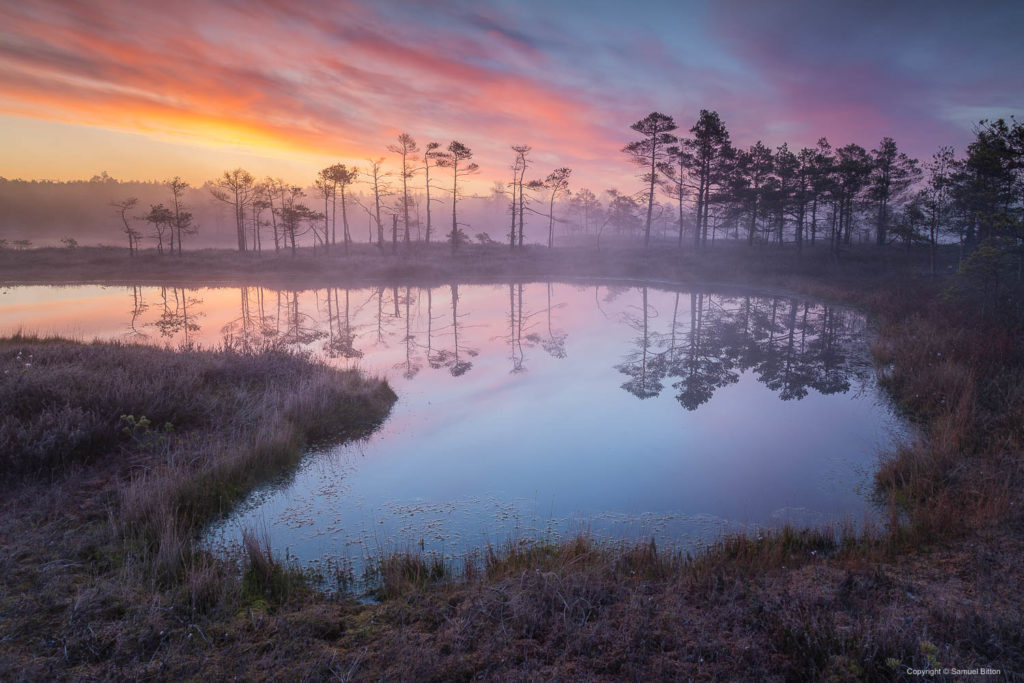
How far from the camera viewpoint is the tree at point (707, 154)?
5000cm

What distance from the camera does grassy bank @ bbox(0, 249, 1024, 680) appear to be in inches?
153

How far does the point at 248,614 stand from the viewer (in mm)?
4777

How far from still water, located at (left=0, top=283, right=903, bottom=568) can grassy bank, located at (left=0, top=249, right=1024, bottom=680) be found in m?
0.95

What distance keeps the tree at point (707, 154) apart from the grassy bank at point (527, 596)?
48.1 meters

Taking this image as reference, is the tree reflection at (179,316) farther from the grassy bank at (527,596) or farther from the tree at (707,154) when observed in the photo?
the tree at (707,154)

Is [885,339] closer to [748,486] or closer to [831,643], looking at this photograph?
[748,486]

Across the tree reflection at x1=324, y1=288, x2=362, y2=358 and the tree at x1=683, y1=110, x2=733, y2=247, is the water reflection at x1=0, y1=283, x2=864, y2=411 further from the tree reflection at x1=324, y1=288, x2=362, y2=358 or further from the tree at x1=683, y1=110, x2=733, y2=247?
the tree at x1=683, y1=110, x2=733, y2=247

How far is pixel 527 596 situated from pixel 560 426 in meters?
7.06

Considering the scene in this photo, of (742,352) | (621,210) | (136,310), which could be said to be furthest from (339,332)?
(621,210)

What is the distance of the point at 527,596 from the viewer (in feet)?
15.5

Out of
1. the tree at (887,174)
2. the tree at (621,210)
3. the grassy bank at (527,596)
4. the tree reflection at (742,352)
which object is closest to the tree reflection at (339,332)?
the grassy bank at (527,596)

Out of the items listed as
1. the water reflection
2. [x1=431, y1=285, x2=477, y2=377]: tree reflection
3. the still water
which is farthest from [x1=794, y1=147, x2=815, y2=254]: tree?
[x1=431, y1=285, x2=477, y2=377]: tree reflection

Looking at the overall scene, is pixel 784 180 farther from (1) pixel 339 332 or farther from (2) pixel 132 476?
(2) pixel 132 476

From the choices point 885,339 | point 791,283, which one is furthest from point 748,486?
point 791,283
